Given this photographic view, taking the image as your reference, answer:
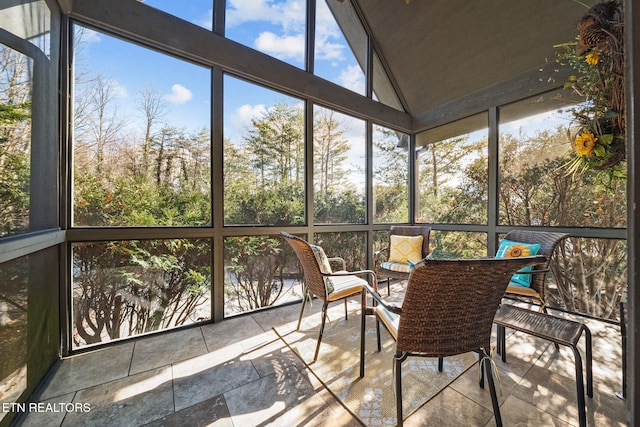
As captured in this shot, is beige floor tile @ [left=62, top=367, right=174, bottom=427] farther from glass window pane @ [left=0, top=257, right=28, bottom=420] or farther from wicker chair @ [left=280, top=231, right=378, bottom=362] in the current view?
wicker chair @ [left=280, top=231, right=378, bottom=362]

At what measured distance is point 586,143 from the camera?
131cm

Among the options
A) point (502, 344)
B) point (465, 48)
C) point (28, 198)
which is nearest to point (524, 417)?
point (502, 344)

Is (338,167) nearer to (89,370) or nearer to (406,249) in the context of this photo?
(406,249)

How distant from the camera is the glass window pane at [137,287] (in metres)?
2.05

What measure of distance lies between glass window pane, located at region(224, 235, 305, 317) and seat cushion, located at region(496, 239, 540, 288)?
2378 mm

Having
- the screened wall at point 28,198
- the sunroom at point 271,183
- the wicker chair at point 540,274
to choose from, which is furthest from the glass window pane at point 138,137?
the wicker chair at point 540,274

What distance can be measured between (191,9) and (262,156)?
164 centimetres

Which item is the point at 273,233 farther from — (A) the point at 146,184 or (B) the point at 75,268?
(B) the point at 75,268

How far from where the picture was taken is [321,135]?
11.2 feet

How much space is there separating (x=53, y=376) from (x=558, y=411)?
334 centimetres

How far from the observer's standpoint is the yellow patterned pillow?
10.7 ft

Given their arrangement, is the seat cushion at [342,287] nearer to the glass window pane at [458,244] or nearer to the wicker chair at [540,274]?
the wicker chair at [540,274]

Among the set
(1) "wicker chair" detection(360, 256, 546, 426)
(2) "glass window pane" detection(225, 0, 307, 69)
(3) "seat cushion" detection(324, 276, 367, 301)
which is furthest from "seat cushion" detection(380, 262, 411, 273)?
(2) "glass window pane" detection(225, 0, 307, 69)

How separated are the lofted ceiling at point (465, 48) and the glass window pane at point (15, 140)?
3.91 m
